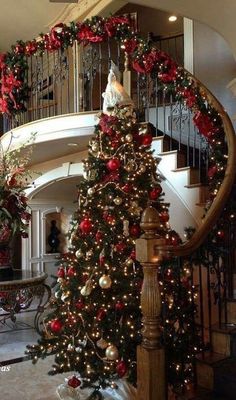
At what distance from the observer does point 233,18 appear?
129 inches

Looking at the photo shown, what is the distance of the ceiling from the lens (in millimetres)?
7499

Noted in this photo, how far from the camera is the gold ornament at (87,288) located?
329 cm

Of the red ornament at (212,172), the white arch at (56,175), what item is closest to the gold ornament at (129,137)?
the red ornament at (212,172)

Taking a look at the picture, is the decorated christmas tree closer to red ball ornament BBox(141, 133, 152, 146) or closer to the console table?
red ball ornament BBox(141, 133, 152, 146)

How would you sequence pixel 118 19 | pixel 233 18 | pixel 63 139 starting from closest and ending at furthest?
pixel 233 18 → pixel 118 19 → pixel 63 139

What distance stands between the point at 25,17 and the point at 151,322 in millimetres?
7557

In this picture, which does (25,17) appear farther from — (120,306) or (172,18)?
(120,306)

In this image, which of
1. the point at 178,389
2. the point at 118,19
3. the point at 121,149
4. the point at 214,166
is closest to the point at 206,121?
the point at 214,166

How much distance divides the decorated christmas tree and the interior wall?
268 centimetres

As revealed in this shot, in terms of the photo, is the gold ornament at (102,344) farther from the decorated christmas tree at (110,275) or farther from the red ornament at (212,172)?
the red ornament at (212,172)

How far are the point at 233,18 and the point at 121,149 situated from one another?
1415 mm

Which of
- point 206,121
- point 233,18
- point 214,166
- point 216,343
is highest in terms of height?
point 233,18

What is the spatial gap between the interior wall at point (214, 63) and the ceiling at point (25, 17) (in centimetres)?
278

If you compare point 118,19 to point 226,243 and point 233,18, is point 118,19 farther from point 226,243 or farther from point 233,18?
point 226,243
